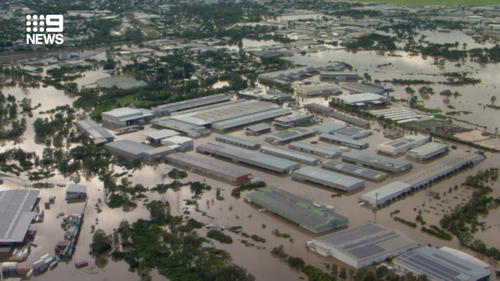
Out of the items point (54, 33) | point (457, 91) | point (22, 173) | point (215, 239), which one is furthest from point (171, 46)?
point (215, 239)

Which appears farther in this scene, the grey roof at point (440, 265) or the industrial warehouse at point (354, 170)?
the industrial warehouse at point (354, 170)

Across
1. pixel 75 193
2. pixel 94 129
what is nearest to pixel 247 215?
pixel 75 193

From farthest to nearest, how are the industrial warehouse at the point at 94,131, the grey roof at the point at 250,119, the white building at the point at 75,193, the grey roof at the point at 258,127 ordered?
the grey roof at the point at 250,119 < the grey roof at the point at 258,127 < the industrial warehouse at the point at 94,131 < the white building at the point at 75,193

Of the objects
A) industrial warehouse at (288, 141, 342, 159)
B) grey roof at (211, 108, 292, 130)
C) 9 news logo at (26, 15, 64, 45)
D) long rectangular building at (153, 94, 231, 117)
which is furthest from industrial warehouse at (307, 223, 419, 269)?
9 news logo at (26, 15, 64, 45)

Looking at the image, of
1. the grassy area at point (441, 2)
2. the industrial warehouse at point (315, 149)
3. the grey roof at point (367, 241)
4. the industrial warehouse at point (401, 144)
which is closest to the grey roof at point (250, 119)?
the industrial warehouse at point (315, 149)

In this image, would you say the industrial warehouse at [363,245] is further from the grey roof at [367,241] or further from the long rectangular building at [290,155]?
the long rectangular building at [290,155]

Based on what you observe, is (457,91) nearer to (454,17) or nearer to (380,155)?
(380,155)
